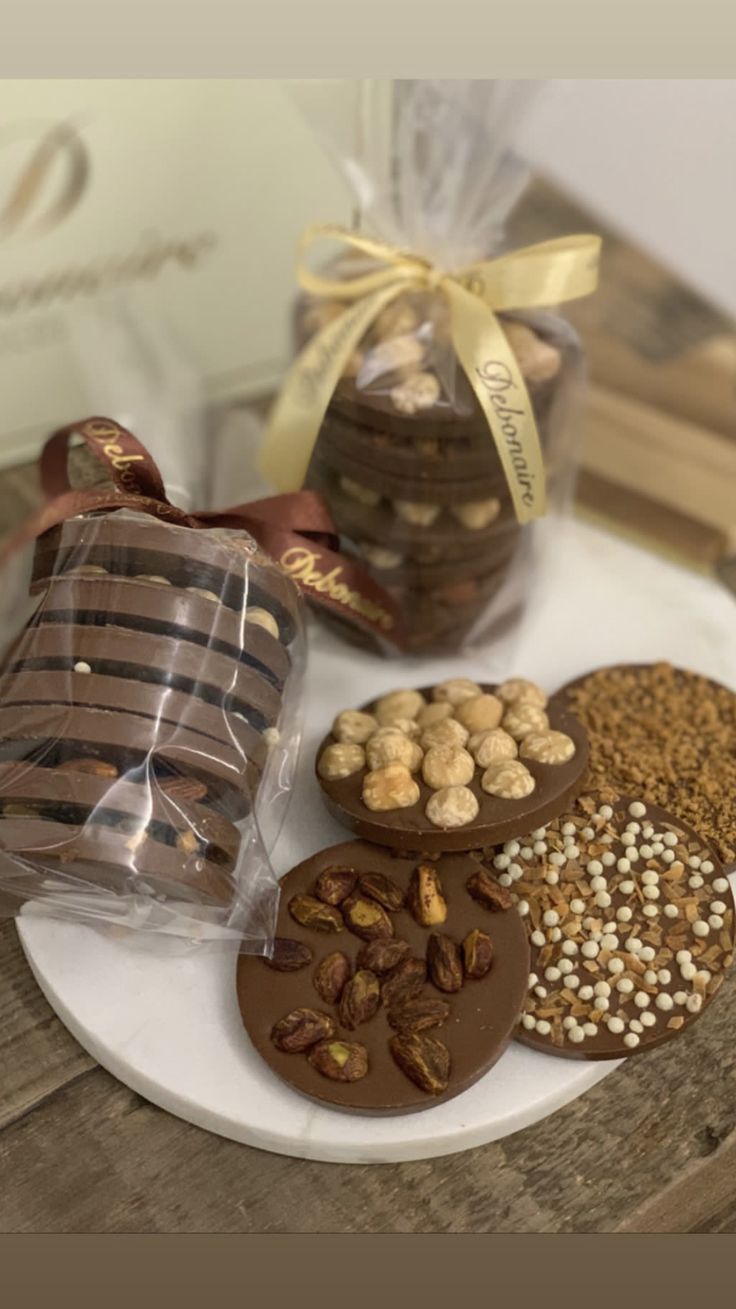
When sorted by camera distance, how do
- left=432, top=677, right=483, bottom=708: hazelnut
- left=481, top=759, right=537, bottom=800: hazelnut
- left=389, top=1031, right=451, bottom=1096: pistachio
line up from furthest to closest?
1. left=432, top=677, right=483, bottom=708: hazelnut
2. left=481, top=759, right=537, bottom=800: hazelnut
3. left=389, top=1031, right=451, bottom=1096: pistachio

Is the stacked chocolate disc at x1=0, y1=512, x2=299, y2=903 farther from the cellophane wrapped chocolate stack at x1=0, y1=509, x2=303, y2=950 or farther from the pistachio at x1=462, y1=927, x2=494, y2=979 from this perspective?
the pistachio at x1=462, y1=927, x2=494, y2=979

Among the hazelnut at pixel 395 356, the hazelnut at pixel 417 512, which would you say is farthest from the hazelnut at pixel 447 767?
the hazelnut at pixel 395 356

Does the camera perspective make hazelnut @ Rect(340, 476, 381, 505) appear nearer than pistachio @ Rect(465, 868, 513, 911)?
No

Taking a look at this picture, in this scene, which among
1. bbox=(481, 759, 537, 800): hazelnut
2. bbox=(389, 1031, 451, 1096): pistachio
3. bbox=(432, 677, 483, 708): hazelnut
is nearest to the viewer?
bbox=(389, 1031, 451, 1096): pistachio

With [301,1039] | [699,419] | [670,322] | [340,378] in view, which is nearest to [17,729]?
[301,1039]

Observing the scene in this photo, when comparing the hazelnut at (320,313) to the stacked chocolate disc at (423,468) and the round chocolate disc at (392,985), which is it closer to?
the stacked chocolate disc at (423,468)

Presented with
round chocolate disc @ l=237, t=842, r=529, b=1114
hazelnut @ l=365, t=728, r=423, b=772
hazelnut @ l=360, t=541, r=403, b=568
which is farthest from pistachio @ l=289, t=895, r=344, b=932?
hazelnut @ l=360, t=541, r=403, b=568

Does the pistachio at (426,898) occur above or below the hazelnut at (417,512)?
Answer: below
